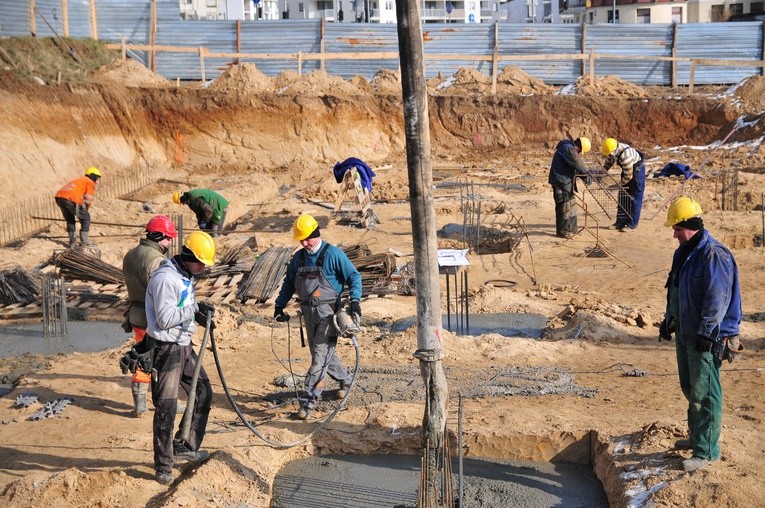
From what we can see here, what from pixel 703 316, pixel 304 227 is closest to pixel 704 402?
pixel 703 316

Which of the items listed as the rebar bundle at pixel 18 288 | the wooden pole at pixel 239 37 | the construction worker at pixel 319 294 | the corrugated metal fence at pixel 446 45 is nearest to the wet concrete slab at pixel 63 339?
the rebar bundle at pixel 18 288

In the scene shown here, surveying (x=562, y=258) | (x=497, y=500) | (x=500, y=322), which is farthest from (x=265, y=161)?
(x=497, y=500)

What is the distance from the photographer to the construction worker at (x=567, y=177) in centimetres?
1505

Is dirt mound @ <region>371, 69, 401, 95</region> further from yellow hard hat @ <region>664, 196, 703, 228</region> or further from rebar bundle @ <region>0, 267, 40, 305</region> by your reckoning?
yellow hard hat @ <region>664, 196, 703, 228</region>

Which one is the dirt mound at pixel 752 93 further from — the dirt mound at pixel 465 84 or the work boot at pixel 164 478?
the work boot at pixel 164 478

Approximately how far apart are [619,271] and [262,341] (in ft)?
19.1

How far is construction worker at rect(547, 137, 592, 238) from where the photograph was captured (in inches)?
592

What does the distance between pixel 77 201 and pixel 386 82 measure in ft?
51.7

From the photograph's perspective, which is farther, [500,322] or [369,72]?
[369,72]

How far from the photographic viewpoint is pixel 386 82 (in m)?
29.3

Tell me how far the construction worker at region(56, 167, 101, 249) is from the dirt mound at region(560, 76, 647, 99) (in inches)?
703

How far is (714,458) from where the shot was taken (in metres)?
6.27

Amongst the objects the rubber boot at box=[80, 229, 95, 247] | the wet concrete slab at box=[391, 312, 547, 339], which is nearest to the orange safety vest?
the rubber boot at box=[80, 229, 95, 247]

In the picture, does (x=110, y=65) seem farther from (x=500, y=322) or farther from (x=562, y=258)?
(x=500, y=322)
